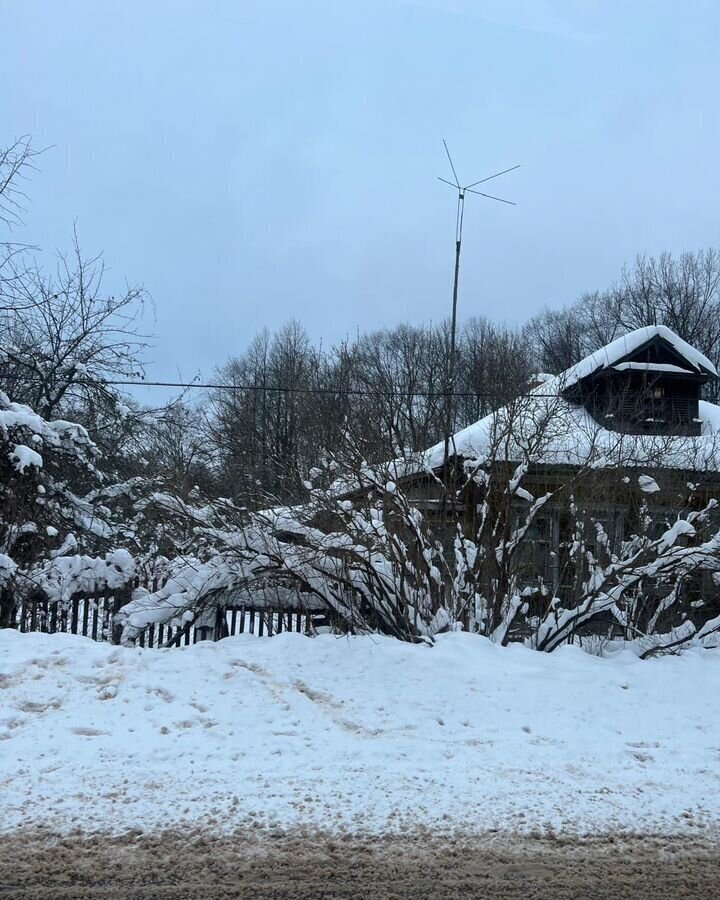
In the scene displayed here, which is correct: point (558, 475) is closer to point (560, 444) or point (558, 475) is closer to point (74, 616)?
point (560, 444)

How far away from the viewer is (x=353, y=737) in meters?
5.37

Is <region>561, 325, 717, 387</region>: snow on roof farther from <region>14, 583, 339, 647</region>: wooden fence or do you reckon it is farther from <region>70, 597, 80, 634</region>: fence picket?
<region>70, 597, 80, 634</region>: fence picket

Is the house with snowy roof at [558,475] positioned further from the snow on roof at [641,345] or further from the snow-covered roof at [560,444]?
the snow on roof at [641,345]

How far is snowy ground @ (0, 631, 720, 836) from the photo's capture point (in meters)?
4.27

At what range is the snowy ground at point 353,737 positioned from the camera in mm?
4273

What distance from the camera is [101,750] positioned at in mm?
4887

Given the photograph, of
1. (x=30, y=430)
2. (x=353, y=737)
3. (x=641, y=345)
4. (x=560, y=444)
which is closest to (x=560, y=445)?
(x=560, y=444)

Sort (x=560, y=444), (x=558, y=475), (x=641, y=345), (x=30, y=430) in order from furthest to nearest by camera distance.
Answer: (x=641, y=345) < (x=30, y=430) < (x=560, y=444) < (x=558, y=475)

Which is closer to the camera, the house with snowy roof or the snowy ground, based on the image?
the snowy ground

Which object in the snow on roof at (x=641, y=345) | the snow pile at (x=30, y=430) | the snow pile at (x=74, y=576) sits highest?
the snow on roof at (x=641, y=345)

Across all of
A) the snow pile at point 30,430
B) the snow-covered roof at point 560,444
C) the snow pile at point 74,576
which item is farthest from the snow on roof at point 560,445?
the snow pile at point 30,430

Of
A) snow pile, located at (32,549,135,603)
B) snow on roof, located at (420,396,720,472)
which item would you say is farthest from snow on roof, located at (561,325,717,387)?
snow pile, located at (32,549,135,603)

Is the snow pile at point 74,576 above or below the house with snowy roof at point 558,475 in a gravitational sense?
below

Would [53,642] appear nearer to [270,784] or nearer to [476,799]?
[270,784]
